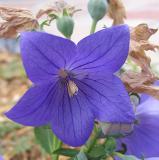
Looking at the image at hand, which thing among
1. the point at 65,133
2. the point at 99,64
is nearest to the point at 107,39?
the point at 99,64

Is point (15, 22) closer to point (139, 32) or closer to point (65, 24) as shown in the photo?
point (65, 24)

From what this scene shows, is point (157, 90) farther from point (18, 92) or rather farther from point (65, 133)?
point (18, 92)

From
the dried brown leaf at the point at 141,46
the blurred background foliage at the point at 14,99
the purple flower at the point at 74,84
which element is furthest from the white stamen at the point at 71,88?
the blurred background foliage at the point at 14,99

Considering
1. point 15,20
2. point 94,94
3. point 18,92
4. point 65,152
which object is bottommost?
point 18,92

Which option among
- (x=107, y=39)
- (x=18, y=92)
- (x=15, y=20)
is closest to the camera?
(x=107, y=39)

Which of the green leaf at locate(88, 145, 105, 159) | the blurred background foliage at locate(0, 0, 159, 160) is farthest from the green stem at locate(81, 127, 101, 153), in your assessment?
the blurred background foliage at locate(0, 0, 159, 160)

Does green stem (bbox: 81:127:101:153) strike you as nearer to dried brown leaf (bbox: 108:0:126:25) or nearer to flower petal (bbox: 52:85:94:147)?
flower petal (bbox: 52:85:94:147)
